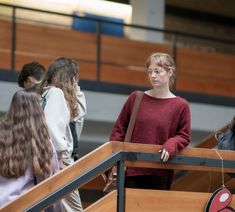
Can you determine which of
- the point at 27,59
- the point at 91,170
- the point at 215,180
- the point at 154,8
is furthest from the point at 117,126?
the point at 154,8

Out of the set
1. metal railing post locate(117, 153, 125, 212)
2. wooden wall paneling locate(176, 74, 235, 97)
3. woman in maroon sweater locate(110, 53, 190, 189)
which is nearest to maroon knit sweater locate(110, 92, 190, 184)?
woman in maroon sweater locate(110, 53, 190, 189)

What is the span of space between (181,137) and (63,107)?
0.88 meters

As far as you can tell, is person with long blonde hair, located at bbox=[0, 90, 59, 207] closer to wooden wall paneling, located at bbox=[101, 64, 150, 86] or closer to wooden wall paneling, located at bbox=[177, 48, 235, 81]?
wooden wall paneling, located at bbox=[101, 64, 150, 86]

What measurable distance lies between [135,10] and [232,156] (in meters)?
8.68

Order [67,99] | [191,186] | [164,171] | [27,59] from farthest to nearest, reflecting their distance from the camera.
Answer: [27,59], [191,186], [67,99], [164,171]

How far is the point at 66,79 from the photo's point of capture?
4.73 meters

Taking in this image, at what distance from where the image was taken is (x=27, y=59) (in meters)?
10.1

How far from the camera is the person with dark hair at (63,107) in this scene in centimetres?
443

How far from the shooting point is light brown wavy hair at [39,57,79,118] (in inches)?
185

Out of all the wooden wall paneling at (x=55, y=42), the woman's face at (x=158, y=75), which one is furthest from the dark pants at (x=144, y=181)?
the wooden wall paneling at (x=55, y=42)

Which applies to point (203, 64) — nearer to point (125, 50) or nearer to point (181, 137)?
point (125, 50)

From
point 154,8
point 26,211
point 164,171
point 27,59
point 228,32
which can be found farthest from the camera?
point 228,32

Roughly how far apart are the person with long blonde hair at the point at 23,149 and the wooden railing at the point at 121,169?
25cm

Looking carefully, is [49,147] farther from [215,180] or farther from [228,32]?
[228,32]
